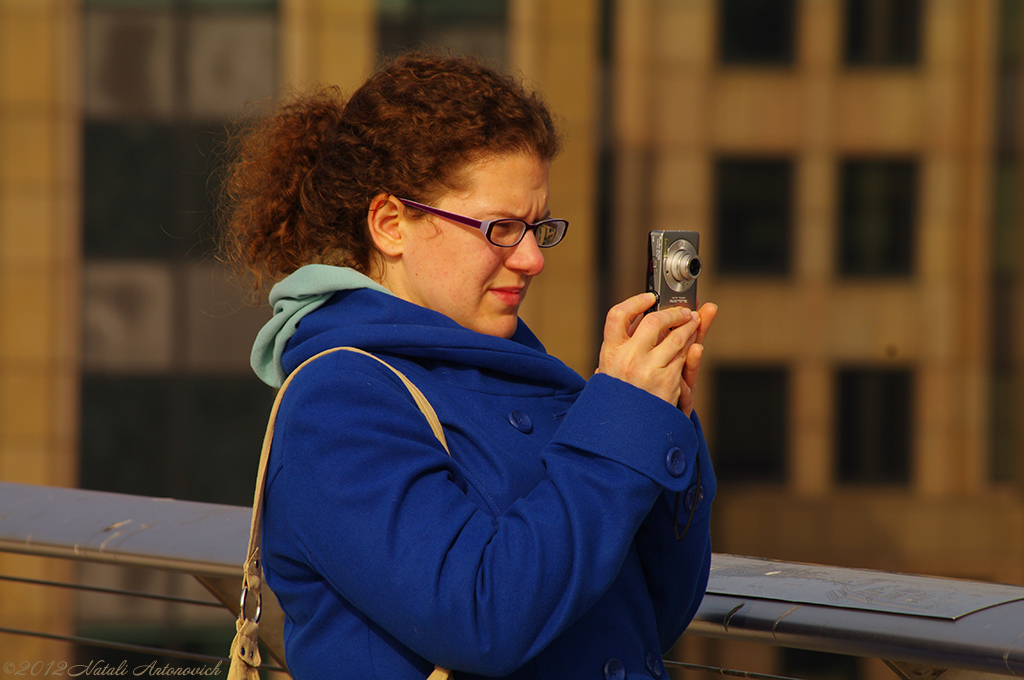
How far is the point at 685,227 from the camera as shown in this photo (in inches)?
484

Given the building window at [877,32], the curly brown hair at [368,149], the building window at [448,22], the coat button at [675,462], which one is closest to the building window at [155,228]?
the building window at [448,22]

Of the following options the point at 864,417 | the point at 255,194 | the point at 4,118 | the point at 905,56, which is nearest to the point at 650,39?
the point at 905,56

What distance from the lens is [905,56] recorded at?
530 inches

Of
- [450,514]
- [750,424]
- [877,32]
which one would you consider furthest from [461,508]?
[877,32]

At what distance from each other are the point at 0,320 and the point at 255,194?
1056cm

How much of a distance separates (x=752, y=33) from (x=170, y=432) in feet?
27.5

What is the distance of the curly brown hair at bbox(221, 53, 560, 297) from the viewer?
158 cm

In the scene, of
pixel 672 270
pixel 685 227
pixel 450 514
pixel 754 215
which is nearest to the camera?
pixel 450 514

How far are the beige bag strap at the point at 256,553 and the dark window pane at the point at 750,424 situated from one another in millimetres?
12089

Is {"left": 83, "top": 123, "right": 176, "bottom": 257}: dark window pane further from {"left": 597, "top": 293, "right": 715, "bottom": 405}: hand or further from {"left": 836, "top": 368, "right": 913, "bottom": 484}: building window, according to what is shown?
{"left": 597, "top": 293, "right": 715, "bottom": 405}: hand

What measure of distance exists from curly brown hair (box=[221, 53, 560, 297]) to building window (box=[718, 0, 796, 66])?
39.9ft

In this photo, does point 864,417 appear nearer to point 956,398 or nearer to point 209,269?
point 956,398

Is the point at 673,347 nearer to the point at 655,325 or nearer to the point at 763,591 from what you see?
the point at 655,325

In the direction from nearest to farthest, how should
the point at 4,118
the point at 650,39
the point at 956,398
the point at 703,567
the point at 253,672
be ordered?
the point at 253,672, the point at 703,567, the point at 4,118, the point at 650,39, the point at 956,398
